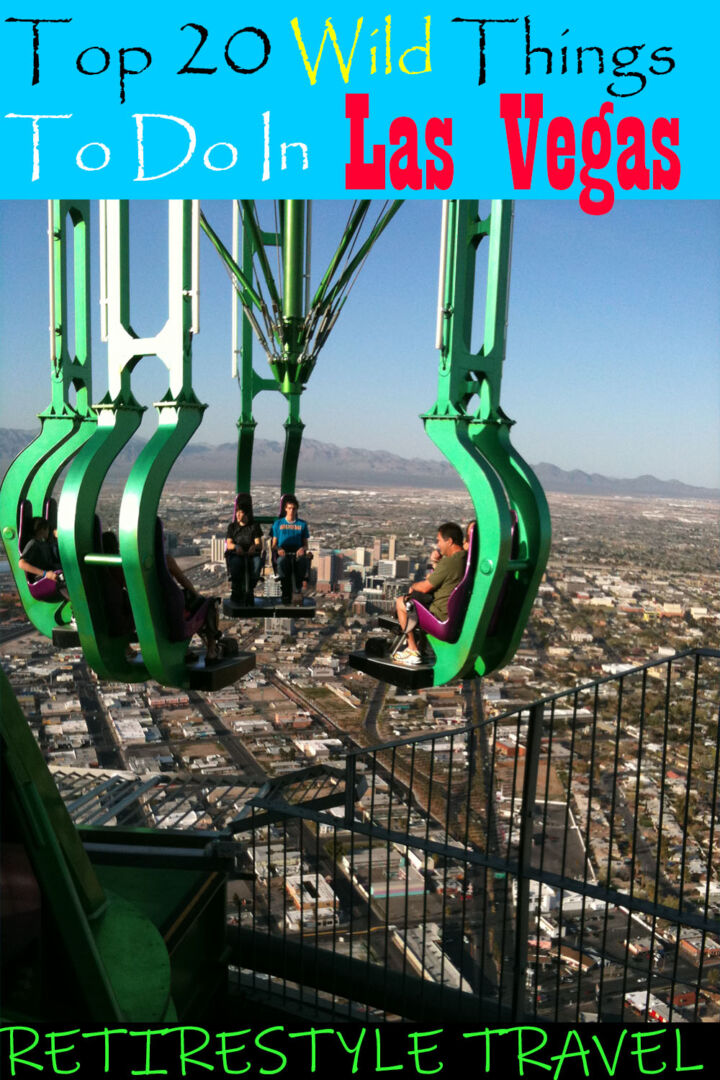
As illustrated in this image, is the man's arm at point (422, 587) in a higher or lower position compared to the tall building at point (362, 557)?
higher

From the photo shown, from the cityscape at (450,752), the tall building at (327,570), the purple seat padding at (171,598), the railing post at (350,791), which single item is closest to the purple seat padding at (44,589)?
the cityscape at (450,752)

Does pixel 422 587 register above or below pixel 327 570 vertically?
above

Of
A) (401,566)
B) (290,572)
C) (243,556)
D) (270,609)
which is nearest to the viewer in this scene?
(243,556)

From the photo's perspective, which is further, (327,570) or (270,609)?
(327,570)

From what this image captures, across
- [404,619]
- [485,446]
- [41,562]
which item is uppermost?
[485,446]

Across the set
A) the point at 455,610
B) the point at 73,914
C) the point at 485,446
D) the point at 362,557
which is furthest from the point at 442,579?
the point at 362,557

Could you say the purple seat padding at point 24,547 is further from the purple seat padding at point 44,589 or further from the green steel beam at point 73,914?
the green steel beam at point 73,914

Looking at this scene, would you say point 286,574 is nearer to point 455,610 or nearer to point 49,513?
point 49,513
